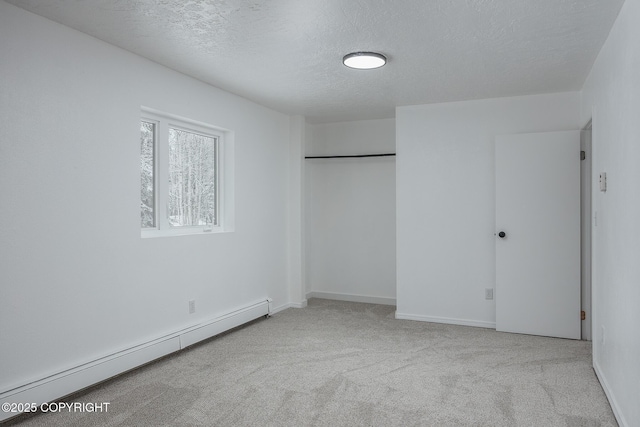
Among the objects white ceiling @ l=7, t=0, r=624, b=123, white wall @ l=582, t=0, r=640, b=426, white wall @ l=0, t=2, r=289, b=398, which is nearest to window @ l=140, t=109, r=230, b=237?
white wall @ l=0, t=2, r=289, b=398

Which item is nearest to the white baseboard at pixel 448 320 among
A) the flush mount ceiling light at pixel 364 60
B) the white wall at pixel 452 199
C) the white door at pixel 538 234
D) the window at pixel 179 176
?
the white wall at pixel 452 199

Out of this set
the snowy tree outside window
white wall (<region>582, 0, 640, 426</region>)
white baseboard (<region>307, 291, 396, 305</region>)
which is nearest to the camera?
white wall (<region>582, 0, 640, 426</region>)

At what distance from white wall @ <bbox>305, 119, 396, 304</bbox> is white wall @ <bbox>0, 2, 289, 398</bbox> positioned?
86.6 inches

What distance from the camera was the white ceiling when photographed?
2.50 m

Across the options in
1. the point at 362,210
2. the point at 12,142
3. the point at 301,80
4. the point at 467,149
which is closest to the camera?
the point at 12,142

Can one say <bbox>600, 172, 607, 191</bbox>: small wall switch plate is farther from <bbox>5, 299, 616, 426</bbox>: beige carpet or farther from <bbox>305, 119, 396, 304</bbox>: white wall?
<bbox>305, 119, 396, 304</bbox>: white wall

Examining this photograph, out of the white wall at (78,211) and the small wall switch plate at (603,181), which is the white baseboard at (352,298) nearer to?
the white wall at (78,211)

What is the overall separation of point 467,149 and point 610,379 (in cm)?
260

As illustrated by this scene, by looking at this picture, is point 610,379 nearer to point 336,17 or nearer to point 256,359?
point 256,359

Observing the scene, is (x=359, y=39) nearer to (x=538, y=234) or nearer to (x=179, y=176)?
(x=179, y=176)

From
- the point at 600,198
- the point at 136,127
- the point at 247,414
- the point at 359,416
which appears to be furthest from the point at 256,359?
the point at 600,198

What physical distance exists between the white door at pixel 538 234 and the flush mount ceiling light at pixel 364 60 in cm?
179

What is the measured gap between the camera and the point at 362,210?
5.89 metres

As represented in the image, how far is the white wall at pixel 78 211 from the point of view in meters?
2.52
